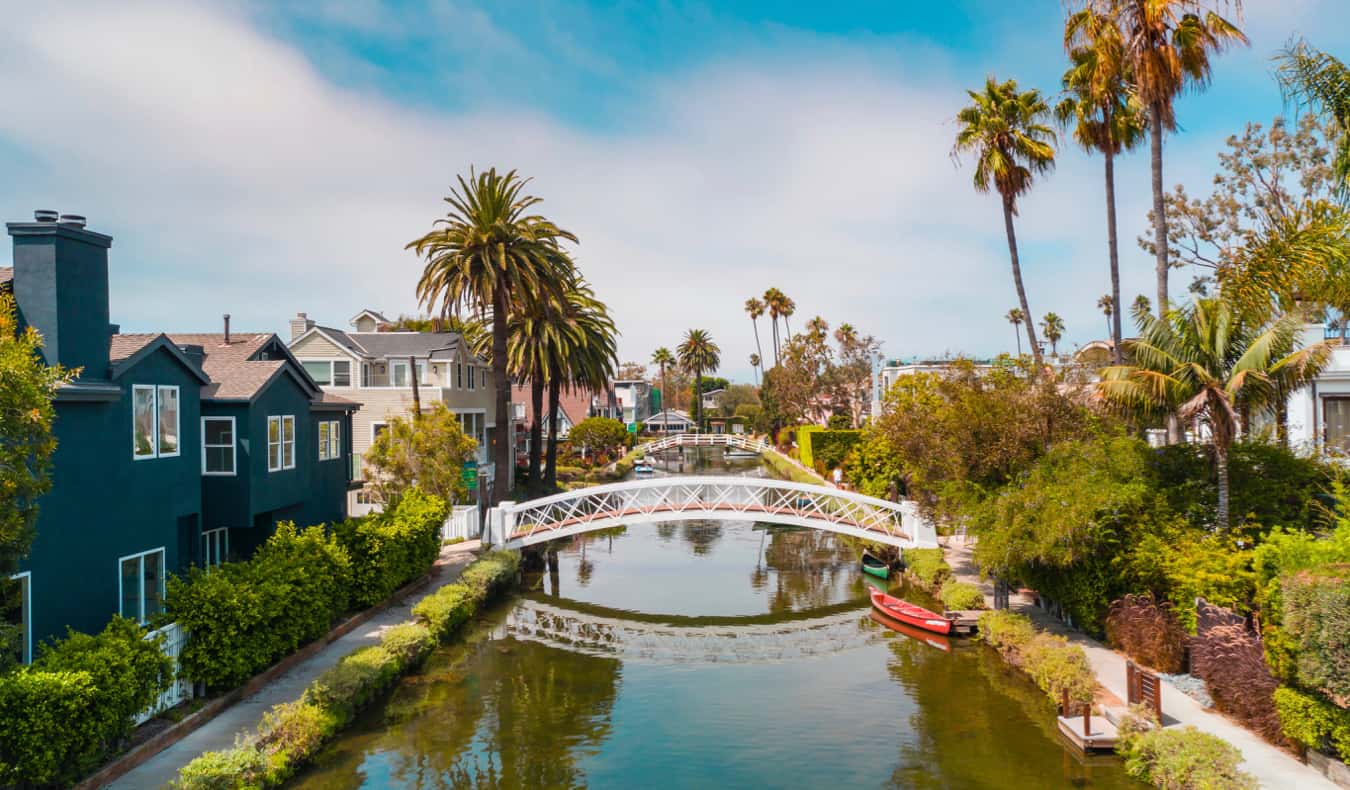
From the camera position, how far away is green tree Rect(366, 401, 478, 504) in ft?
114

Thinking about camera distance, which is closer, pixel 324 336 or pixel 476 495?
pixel 324 336

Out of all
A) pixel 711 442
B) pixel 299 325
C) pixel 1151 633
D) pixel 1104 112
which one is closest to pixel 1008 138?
pixel 1104 112

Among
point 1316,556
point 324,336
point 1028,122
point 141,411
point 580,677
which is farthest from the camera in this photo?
point 324,336

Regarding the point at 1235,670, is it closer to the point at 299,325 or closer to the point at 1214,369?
the point at 1214,369

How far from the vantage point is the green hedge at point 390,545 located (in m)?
25.5

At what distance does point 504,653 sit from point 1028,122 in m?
26.2

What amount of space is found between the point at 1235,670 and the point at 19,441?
21011mm

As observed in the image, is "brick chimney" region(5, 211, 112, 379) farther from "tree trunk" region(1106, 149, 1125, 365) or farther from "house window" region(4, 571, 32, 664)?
"tree trunk" region(1106, 149, 1125, 365)

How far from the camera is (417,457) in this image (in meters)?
34.9

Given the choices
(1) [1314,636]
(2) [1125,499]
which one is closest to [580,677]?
(2) [1125,499]

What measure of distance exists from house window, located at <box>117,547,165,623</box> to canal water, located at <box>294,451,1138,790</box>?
18.1 ft

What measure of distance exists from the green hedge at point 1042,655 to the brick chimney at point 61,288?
20367mm

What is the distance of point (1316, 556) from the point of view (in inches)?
565

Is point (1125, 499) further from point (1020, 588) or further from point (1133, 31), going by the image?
point (1133, 31)
